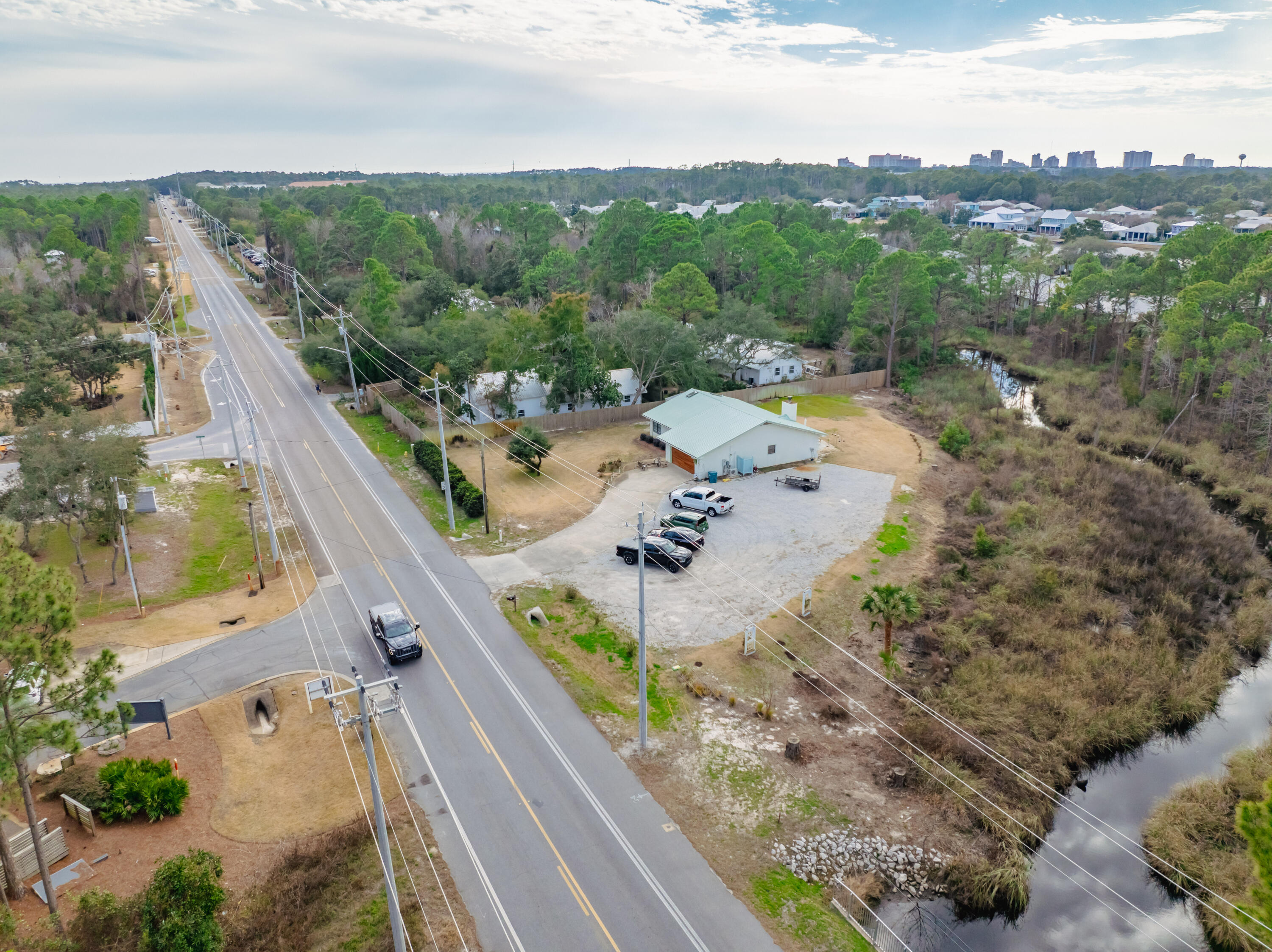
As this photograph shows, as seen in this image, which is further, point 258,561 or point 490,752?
point 258,561

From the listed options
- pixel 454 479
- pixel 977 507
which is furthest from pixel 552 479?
pixel 977 507

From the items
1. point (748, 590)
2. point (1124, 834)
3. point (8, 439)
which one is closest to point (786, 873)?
point (1124, 834)

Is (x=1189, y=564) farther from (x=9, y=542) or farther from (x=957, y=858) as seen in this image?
(x=9, y=542)

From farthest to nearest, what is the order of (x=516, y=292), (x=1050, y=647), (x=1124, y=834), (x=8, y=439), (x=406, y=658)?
(x=516, y=292)
(x=8, y=439)
(x=1050, y=647)
(x=406, y=658)
(x=1124, y=834)

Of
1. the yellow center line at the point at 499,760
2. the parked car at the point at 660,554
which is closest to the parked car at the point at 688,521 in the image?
the parked car at the point at 660,554

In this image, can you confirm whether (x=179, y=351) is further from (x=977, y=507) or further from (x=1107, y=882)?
(x=1107, y=882)

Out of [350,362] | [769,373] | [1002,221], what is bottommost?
[769,373]
